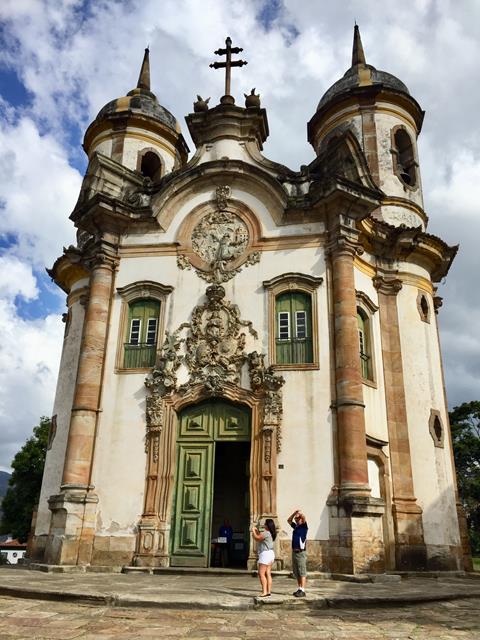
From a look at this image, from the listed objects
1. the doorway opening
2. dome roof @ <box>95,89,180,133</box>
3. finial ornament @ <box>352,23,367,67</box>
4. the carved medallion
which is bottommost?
the doorway opening

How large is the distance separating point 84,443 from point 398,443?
823 cm

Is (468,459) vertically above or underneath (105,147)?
underneath

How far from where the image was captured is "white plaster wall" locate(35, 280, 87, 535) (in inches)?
671

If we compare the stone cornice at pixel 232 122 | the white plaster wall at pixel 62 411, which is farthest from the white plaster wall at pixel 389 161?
the white plaster wall at pixel 62 411

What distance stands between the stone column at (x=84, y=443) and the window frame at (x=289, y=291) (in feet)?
14.9

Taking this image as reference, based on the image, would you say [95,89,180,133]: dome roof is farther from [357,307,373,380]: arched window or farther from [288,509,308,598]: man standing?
[288,509,308,598]: man standing

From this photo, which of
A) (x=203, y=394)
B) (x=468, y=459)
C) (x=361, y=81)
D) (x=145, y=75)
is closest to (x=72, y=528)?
(x=203, y=394)

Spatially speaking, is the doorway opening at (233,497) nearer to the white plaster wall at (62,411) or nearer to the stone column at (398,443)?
the stone column at (398,443)

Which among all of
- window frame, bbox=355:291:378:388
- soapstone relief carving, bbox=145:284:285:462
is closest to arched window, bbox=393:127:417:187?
window frame, bbox=355:291:378:388

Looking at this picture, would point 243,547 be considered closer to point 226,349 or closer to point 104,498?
point 104,498

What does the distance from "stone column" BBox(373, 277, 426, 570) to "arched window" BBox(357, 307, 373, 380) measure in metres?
0.67

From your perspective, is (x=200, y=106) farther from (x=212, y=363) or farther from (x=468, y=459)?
(x=468, y=459)

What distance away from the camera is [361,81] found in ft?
70.7

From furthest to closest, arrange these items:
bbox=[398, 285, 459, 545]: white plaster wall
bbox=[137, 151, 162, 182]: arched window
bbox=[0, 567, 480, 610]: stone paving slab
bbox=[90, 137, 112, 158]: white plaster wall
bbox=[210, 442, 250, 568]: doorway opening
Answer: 1. bbox=[137, 151, 162, 182]: arched window
2. bbox=[90, 137, 112, 158]: white plaster wall
3. bbox=[210, 442, 250, 568]: doorway opening
4. bbox=[398, 285, 459, 545]: white plaster wall
5. bbox=[0, 567, 480, 610]: stone paving slab
